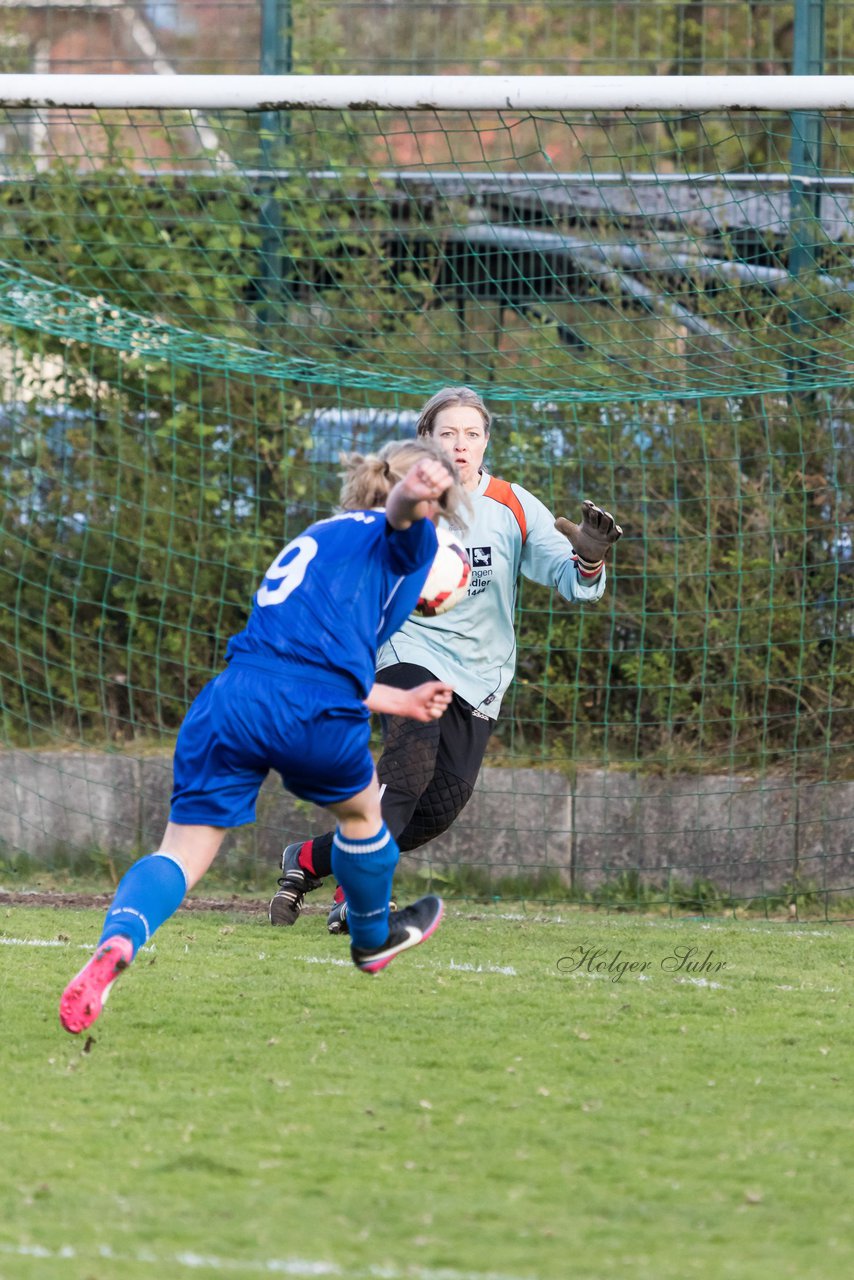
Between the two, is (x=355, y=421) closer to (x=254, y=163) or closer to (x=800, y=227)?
(x=254, y=163)

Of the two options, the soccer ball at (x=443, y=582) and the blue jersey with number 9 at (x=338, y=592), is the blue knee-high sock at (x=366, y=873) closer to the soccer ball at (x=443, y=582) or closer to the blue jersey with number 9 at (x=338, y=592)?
the blue jersey with number 9 at (x=338, y=592)

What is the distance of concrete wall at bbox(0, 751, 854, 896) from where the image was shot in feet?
21.5

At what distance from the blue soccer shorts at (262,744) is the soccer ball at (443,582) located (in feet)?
1.21

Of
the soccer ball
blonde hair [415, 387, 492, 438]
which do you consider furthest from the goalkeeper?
the soccer ball

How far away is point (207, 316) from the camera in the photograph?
743 centimetres

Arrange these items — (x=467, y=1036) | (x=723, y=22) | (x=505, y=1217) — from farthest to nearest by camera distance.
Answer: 1. (x=723, y=22)
2. (x=467, y=1036)
3. (x=505, y=1217)

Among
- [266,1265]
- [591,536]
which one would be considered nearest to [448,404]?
[591,536]

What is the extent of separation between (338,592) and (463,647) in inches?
61.7

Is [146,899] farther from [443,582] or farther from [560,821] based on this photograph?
[560,821]

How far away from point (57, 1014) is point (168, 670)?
3.65 m

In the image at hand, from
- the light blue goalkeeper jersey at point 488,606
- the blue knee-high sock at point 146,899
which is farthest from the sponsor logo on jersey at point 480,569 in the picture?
the blue knee-high sock at point 146,899

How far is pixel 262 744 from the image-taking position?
11.3 feet

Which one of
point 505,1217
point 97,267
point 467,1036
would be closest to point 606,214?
point 97,267

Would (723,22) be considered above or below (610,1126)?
above
